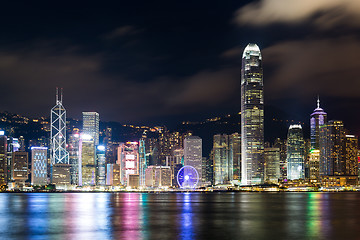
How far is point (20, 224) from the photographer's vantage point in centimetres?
7550

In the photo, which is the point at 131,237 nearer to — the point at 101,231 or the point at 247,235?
the point at 101,231

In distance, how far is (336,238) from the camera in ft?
190

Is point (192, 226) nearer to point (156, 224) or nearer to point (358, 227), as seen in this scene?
point (156, 224)

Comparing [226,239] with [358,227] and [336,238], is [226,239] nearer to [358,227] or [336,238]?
[336,238]

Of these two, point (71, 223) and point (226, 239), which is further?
point (71, 223)

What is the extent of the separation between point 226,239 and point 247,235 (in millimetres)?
4433

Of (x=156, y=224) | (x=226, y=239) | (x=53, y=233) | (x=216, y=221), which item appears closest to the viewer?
(x=226, y=239)

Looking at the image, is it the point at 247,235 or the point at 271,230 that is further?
the point at 271,230

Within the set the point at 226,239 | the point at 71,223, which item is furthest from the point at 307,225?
the point at 71,223

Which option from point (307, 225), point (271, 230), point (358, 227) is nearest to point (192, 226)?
point (271, 230)

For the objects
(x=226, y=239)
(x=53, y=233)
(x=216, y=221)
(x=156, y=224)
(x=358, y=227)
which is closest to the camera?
(x=226, y=239)

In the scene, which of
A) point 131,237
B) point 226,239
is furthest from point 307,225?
point 131,237

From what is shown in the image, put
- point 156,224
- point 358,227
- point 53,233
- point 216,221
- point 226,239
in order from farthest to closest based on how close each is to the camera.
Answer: point 216,221, point 156,224, point 358,227, point 53,233, point 226,239

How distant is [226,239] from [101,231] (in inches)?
641
